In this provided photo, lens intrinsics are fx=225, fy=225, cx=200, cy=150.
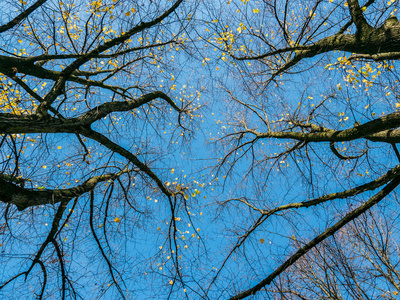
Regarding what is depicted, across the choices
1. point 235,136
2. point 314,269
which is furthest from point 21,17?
point 314,269

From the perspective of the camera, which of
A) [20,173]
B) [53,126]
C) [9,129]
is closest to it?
[9,129]

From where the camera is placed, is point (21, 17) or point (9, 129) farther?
point (21, 17)

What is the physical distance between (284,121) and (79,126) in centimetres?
450

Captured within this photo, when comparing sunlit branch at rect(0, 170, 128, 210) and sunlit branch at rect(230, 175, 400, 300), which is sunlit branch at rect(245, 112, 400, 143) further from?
sunlit branch at rect(0, 170, 128, 210)

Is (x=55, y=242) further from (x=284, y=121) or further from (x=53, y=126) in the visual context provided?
(x=284, y=121)

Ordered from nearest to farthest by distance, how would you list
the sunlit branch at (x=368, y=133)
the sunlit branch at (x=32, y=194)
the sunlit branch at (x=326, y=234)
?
1. the sunlit branch at (x=32, y=194)
2. the sunlit branch at (x=368, y=133)
3. the sunlit branch at (x=326, y=234)

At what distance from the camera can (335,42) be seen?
368 centimetres

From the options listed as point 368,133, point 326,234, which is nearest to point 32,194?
point 326,234

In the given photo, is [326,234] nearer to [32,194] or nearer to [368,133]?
[368,133]

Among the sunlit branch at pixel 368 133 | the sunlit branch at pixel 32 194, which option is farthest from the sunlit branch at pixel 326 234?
the sunlit branch at pixel 32 194

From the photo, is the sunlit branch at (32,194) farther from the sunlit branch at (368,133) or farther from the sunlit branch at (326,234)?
the sunlit branch at (368,133)

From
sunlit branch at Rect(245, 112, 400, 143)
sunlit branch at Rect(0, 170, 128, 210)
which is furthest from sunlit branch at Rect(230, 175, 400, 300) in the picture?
sunlit branch at Rect(0, 170, 128, 210)

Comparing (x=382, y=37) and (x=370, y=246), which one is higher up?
(x=382, y=37)

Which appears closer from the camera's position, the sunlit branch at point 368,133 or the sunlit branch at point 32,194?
the sunlit branch at point 32,194
